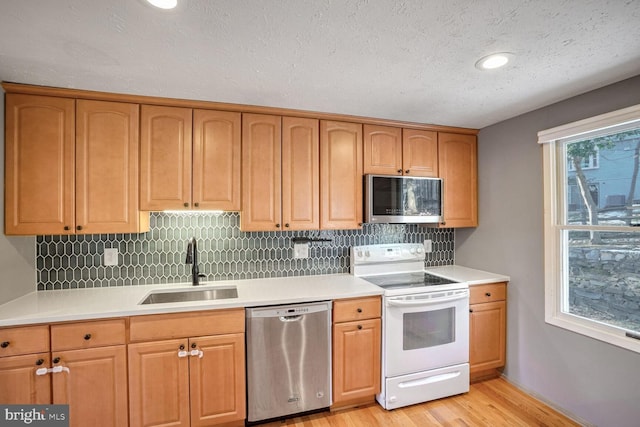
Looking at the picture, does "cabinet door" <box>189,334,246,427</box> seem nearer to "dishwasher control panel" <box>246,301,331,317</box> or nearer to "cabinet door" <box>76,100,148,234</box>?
"dishwasher control panel" <box>246,301,331,317</box>

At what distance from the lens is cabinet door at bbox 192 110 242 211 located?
224 cm

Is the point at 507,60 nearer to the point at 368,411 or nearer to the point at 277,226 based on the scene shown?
the point at 277,226

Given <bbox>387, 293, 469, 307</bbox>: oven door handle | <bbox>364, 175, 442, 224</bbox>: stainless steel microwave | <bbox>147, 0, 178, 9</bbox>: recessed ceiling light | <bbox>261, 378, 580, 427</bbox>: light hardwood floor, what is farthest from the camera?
<bbox>364, 175, 442, 224</bbox>: stainless steel microwave

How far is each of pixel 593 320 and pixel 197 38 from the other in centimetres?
298

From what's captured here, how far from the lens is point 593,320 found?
6.95 ft

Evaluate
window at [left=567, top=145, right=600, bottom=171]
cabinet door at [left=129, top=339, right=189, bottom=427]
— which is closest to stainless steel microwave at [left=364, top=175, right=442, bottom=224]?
window at [left=567, top=145, right=600, bottom=171]

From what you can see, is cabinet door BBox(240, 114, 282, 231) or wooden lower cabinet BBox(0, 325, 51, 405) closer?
wooden lower cabinet BBox(0, 325, 51, 405)

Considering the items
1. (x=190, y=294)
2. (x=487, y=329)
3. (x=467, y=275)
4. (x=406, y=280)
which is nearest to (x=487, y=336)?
(x=487, y=329)

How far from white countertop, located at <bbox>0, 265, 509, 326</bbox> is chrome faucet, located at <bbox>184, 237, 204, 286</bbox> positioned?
0.07 meters

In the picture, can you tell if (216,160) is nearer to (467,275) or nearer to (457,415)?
(467,275)

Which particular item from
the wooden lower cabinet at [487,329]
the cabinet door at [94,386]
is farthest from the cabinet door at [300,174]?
the wooden lower cabinet at [487,329]

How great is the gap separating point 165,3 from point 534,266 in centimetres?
293

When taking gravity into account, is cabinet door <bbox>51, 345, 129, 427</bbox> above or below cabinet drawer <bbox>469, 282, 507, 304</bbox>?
below

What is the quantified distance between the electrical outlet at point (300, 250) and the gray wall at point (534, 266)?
5.48 ft
